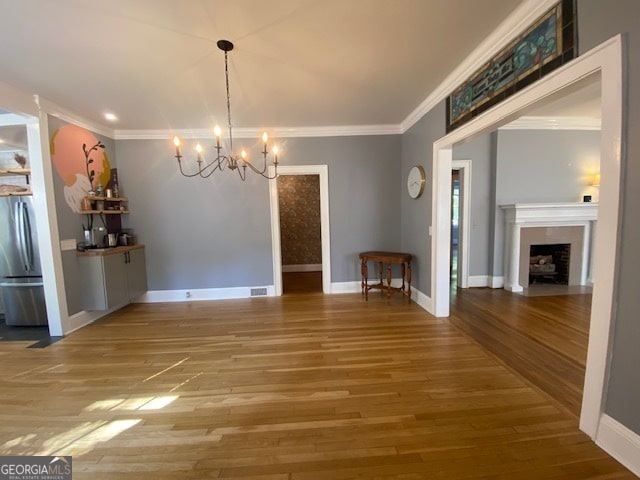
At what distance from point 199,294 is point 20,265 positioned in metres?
2.07

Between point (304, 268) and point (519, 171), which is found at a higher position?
point (519, 171)

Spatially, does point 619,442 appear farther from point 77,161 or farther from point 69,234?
point 77,161

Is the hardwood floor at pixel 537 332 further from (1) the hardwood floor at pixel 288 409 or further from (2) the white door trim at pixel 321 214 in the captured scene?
(2) the white door trim at pixel 321 214

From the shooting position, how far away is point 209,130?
13.0 feet

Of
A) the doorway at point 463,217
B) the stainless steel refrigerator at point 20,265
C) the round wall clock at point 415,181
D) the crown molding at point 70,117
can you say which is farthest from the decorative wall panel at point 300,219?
the stainless steel refrigerator at point 20,265

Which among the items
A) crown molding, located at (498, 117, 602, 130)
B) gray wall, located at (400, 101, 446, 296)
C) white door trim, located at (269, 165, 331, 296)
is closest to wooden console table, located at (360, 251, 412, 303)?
gray wall, located at (400, 101, 446, 296)

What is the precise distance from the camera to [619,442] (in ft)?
4.47

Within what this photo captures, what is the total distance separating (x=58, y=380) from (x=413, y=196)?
4315mm

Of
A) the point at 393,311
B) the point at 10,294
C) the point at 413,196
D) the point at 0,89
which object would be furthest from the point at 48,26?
the point at 393,311

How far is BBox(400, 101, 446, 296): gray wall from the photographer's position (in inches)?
126

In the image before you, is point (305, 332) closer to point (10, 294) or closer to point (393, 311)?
point (393, 311)

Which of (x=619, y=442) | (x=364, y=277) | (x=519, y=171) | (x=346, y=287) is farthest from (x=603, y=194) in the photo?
(x=519, y=171)

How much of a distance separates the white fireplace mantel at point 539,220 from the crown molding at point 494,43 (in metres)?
2.49

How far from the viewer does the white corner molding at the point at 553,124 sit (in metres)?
4.14
